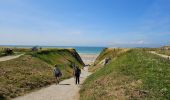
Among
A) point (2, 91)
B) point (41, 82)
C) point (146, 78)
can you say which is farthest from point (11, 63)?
point (146, 78)

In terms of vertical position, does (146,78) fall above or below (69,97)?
above

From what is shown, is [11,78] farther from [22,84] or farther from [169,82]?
[169,82]

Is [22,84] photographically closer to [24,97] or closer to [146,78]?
[24,97]

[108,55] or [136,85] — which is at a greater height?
[136,85]

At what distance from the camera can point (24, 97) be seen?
32.7 m

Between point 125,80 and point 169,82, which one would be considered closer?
point 169,82

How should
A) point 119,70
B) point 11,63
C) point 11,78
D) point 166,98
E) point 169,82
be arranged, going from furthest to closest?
1. point 11,63
2. point 11,78
3. point 119,70
4. point 169,82
5. point 166,98

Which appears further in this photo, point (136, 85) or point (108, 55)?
point (108, 55)

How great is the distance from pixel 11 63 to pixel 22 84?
1573cm

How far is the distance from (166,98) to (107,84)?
8.83m

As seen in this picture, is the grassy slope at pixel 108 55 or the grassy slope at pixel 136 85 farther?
the grassy slope at pixel 108 55

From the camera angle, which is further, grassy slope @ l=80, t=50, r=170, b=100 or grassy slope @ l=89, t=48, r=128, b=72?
grassy slope @ l=89, t=48, r=128, b=72

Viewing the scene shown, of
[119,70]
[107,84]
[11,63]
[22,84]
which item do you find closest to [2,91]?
[22,84]

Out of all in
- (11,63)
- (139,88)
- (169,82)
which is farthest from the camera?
(11,63)
